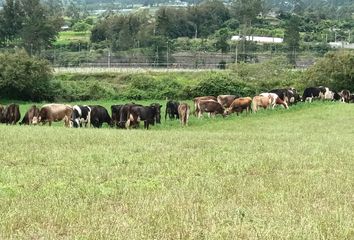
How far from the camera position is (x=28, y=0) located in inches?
3511

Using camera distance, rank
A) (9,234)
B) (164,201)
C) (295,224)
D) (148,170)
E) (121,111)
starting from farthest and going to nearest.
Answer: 1. (121,111)
2. (148,170)
3. (164,201)
4. (295,224)
5. (9,234)

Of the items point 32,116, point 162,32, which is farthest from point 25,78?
point 162,32

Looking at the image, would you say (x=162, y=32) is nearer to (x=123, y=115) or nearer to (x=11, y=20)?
(x=11, y=20)

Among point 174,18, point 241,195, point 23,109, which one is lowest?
point 23,109

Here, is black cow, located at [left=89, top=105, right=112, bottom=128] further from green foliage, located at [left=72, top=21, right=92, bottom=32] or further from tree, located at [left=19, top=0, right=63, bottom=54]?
green foliage, located at [left=72, top=21, right=92, bottom=32]

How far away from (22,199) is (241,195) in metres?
2.97

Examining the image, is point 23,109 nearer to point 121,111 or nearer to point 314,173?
point 121,111

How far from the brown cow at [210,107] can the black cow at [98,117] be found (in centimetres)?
555

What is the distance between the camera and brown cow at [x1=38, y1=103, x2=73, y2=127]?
26359 millimetres

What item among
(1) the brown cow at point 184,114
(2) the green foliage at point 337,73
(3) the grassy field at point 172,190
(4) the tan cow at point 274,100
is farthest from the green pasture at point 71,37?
(3) the grassy field at point 172,190

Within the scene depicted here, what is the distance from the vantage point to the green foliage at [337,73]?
4781 centimetres

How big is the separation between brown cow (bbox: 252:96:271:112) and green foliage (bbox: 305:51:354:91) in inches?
688

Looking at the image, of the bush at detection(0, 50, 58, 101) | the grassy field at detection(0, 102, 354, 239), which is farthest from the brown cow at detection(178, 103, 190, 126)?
the bush at detection(0, 50, 58, 101)

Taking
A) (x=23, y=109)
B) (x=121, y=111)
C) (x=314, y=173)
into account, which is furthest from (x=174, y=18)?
(x=314, y=173)
